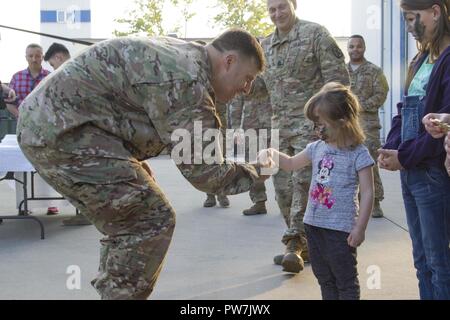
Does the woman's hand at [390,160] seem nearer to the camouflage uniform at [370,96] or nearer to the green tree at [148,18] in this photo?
the camouflage uniform at [370,96]

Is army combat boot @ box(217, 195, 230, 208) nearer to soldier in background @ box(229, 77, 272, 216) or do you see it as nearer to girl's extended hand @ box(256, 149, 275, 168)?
soldier in background @ box(229, 77, 272, 216)

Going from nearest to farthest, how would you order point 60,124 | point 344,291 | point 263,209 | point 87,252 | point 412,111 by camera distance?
Answer: 1. point 60,124
2. point 412,111
3. point 344,291
4. point 87,252
5. point 263,209

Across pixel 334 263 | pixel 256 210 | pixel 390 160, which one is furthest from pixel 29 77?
pixel 390 160

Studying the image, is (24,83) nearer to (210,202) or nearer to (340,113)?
(210,202)

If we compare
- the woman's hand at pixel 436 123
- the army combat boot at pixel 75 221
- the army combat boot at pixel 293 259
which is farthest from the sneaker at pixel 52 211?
the woman's hand at pixel 436 123

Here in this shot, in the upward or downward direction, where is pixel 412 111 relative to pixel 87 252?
upward

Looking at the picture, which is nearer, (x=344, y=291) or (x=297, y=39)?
(x=344, y=291)

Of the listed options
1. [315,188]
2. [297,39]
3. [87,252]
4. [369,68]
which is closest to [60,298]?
[87,252]

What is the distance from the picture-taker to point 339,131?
3488mm

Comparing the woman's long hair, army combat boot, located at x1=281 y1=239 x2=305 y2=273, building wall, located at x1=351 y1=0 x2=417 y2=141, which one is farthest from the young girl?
building wall, located at x1=351 y1=0 x2=417 y2=141

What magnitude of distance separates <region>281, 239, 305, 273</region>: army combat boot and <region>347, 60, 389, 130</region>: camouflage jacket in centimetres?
329

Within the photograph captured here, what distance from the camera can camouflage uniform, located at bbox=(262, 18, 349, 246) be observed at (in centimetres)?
497

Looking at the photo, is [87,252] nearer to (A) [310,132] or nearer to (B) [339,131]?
(A) [310,132]

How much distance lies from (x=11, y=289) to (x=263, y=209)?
387 centimetres
